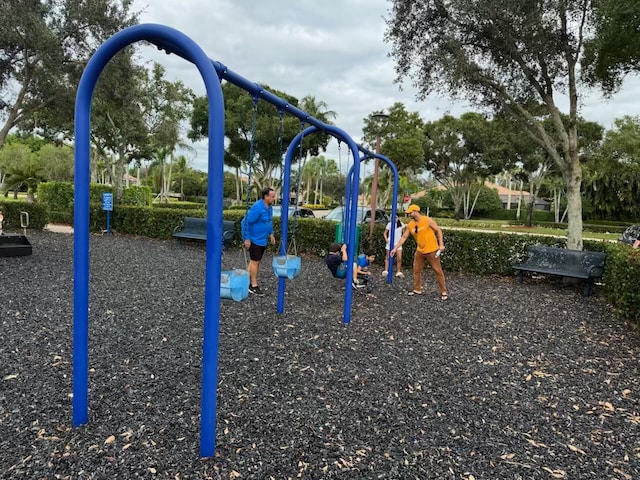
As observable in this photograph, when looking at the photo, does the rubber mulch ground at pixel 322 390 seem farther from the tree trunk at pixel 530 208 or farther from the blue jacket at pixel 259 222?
the tree trunk at pixel 530 208

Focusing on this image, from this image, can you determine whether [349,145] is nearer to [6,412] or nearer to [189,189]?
[6,412]

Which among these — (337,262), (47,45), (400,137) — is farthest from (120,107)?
(400,137)

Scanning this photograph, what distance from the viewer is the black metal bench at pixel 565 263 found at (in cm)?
753

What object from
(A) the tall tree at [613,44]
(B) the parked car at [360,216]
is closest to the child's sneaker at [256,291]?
(B) the parked car at [360,216]

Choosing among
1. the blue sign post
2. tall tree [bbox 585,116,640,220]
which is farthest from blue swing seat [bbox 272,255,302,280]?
tall tree [bbox 585,116,640,220]

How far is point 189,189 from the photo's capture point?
234 feet

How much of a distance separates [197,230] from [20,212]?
6996 mm

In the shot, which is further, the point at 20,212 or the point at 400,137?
the point at 400,137

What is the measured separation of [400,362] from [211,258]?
2.45 meters

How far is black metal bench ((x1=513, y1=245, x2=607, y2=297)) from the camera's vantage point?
7.53m

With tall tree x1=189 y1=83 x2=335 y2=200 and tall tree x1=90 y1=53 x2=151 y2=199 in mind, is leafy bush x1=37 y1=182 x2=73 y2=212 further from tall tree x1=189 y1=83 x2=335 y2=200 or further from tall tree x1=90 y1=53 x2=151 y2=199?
tall tree x1=189 y1=83 x2=335 y2=200

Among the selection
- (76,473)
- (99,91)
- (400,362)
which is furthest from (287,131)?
(76,473)

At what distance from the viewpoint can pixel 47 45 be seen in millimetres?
9398

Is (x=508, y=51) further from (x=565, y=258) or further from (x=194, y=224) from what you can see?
(x=194, y=224)
